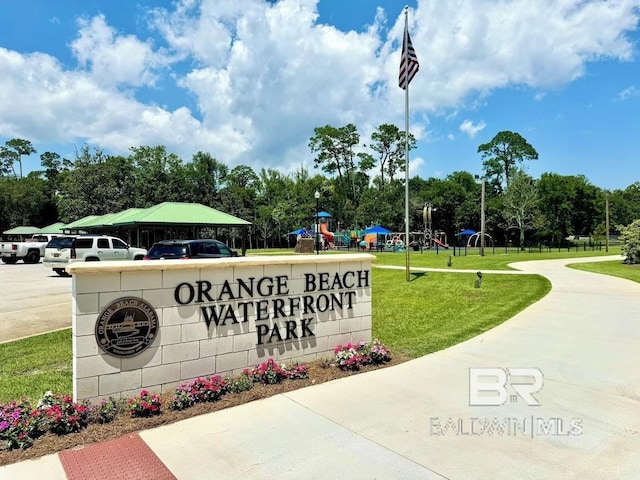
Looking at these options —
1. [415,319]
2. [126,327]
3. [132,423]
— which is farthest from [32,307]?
[415,319]

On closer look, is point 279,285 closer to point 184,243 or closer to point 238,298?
point 238,298

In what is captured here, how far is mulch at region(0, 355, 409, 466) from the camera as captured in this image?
363cm

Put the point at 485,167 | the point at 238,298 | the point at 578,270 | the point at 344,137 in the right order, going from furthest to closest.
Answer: the point at 485,167, the point at 344,137, the point at 578,270, the point at 238,298

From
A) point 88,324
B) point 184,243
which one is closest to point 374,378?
point 88,324

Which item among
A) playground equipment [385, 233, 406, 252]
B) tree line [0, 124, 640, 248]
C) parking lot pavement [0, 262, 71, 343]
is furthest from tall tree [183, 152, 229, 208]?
parking lot pavement [0, 262, 71, 343]

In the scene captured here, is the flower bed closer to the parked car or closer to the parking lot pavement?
the parking lot pavement

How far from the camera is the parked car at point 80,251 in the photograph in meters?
19.7

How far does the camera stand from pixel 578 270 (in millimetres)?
18484

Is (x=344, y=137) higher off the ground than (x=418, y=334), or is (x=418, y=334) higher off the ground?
(x=344, y=137)

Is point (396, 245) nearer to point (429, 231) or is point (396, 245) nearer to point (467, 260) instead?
point (429, 231)

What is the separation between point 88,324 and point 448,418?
367 cm

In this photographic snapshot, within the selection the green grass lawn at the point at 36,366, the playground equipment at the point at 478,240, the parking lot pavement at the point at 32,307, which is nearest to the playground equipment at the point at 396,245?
the playground equipment at the point at 478,240

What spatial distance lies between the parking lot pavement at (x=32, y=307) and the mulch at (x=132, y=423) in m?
5.39

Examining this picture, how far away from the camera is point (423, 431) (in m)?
3.99
